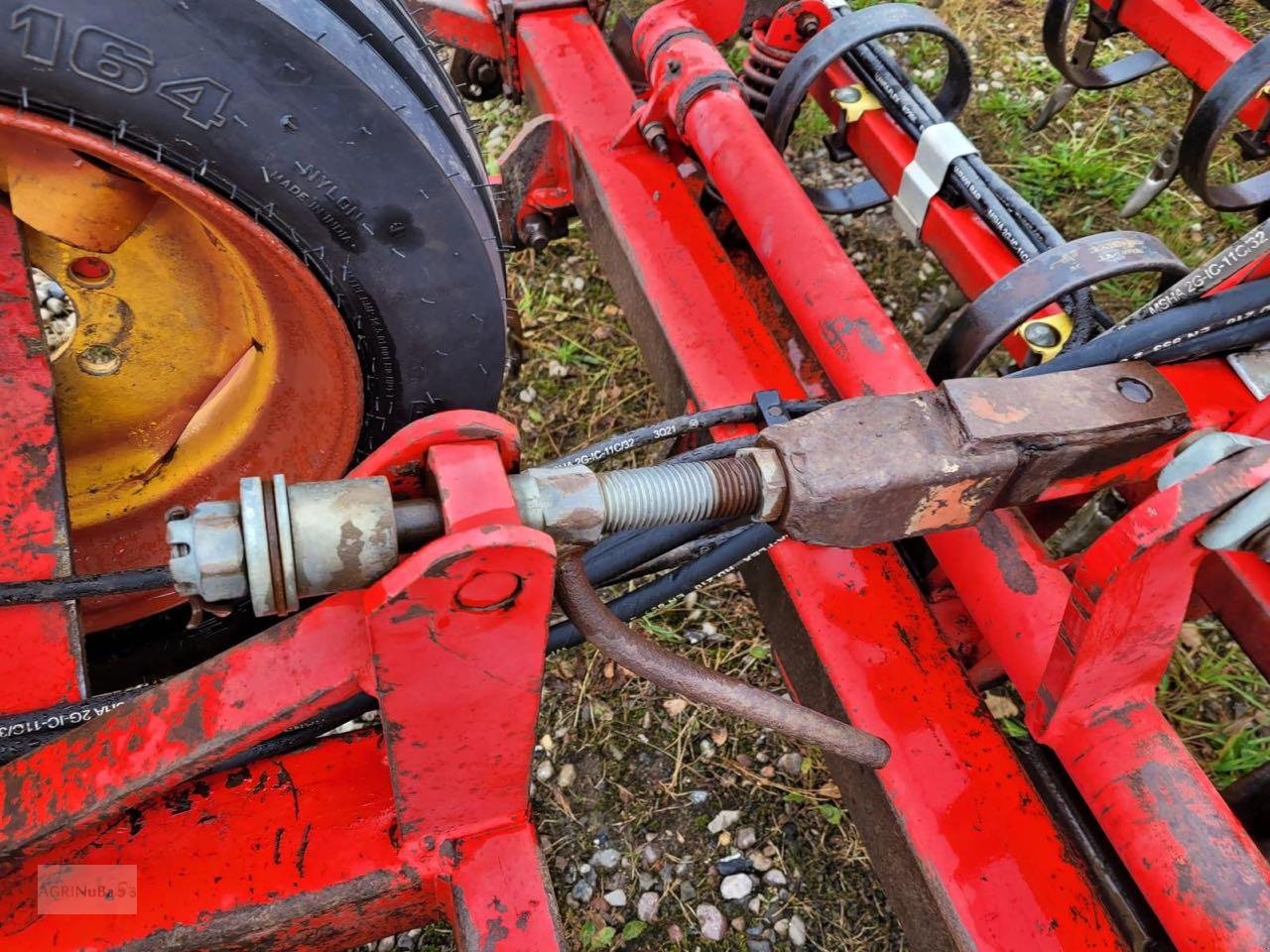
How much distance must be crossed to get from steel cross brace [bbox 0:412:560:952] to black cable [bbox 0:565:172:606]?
0.67 ft

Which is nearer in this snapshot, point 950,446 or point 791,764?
point 950,446

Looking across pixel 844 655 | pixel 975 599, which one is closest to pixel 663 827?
pixel 844 655

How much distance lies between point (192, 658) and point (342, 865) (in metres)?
0.67

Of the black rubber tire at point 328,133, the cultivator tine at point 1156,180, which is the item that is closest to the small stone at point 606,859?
the black rubber tire at point 328,133

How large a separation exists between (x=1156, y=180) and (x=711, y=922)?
88.9 inches

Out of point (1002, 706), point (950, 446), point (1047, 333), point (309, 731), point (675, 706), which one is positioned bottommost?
point (675, 706)

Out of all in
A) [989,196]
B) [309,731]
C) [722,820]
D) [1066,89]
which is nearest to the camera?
[309,731]

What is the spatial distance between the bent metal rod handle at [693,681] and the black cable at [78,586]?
22.6 inches

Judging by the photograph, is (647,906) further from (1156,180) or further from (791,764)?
(1156,180)

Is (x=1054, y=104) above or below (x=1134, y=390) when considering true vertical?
below

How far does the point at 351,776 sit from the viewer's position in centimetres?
134

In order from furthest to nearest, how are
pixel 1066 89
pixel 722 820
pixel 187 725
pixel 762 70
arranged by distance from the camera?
pixel 1066 89
pixel 762 70
pixel 722 820
pixel 187 725

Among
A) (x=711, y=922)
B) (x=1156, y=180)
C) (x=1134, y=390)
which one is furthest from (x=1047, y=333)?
(x=1156, y=180)

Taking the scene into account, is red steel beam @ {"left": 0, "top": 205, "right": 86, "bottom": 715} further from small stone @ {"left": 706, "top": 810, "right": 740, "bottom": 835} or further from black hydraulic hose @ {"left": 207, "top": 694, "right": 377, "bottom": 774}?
small stone @ {"left": 706, "top": 810, "right": 740, "bottom": 835}
